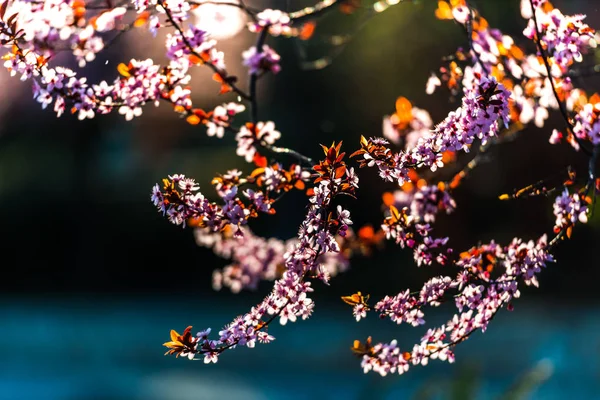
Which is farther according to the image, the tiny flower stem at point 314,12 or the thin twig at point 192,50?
the tiny flower stem at point 314,12

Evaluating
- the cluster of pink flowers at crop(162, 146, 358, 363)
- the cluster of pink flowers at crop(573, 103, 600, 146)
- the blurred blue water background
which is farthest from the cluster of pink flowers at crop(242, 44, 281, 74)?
the blurred blue water background

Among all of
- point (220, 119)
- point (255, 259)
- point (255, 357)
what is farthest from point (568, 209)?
point (255, 357)

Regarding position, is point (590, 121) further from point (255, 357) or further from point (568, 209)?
point (255, 357)

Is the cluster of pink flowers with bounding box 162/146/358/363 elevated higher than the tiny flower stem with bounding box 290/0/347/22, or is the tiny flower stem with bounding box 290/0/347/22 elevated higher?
the tiny flower stem with bounding box 290/0/347/22

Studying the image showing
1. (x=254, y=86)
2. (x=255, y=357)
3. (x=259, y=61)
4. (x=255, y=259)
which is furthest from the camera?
(x=255, y=357)

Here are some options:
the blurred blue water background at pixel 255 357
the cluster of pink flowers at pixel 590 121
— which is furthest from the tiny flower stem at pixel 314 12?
the blurred blue water background at pixel 255 357

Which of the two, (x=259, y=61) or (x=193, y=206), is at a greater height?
(x=259, y=61)

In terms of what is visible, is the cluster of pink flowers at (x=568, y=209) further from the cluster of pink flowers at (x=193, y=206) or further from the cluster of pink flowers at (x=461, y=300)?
the cluster of pink flowers at (x=193, y=206)

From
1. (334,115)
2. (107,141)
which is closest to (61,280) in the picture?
(107,141)

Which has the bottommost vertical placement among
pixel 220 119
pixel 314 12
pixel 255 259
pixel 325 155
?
pixel 325 155

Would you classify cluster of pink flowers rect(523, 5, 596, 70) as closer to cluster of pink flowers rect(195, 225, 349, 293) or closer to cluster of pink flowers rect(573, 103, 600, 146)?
cluster of pink flowers rect(573, 103, 600, 146)
